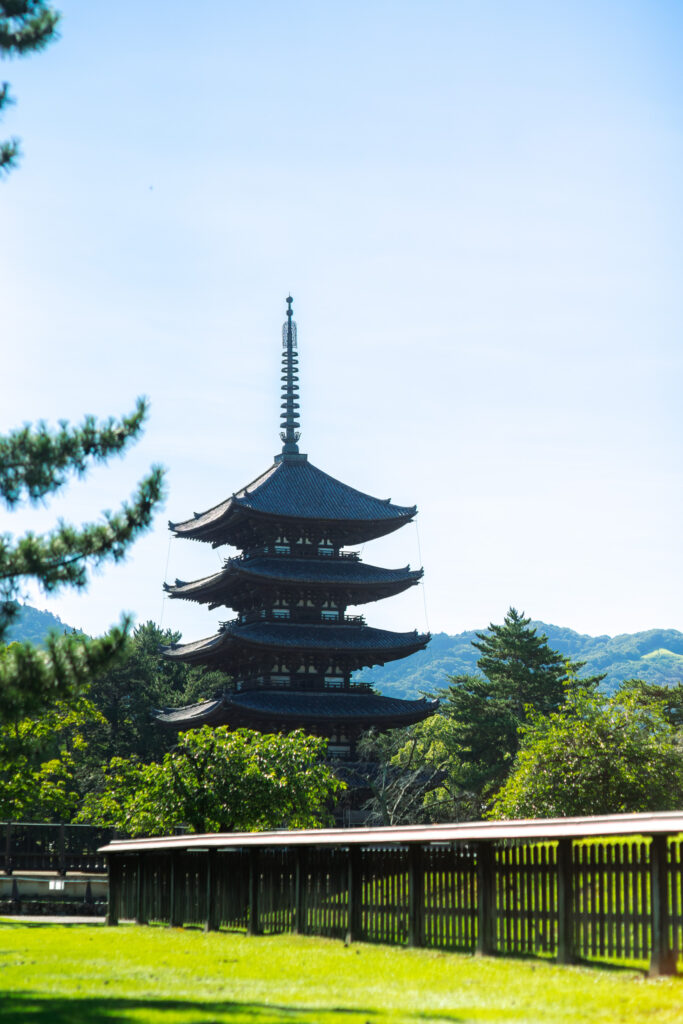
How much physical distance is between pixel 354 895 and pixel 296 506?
123 feet

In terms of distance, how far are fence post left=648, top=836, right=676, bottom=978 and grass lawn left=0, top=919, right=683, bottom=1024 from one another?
310 millimetres

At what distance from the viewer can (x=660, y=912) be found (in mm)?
13578

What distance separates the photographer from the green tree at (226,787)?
3212 centimetres

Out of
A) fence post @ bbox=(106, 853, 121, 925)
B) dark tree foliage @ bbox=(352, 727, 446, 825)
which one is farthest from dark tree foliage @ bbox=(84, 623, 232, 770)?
fence post @ bbox=(106, 853, 121, 925)

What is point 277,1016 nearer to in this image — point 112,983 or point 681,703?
point 112,983

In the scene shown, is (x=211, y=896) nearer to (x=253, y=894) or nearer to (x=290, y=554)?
(x=253, y=894)

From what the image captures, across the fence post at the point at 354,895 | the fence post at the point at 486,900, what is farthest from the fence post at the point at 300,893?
the fence post at the point at 486,900

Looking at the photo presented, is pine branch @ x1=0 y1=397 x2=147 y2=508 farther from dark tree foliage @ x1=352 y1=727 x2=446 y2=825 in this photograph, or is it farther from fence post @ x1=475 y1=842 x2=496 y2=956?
dark tree foliage @ x1=352 y1=727 x2=446 y2=825

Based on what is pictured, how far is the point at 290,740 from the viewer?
35.4 meters

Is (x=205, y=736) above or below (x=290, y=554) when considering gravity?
below

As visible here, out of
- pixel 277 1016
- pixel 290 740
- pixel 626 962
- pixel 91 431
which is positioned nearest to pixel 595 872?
pixel 626 962

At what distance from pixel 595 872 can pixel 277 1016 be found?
5686 mm

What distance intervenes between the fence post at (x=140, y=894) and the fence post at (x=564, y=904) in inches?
518

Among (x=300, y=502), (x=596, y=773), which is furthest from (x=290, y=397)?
(x=596, y=773)
